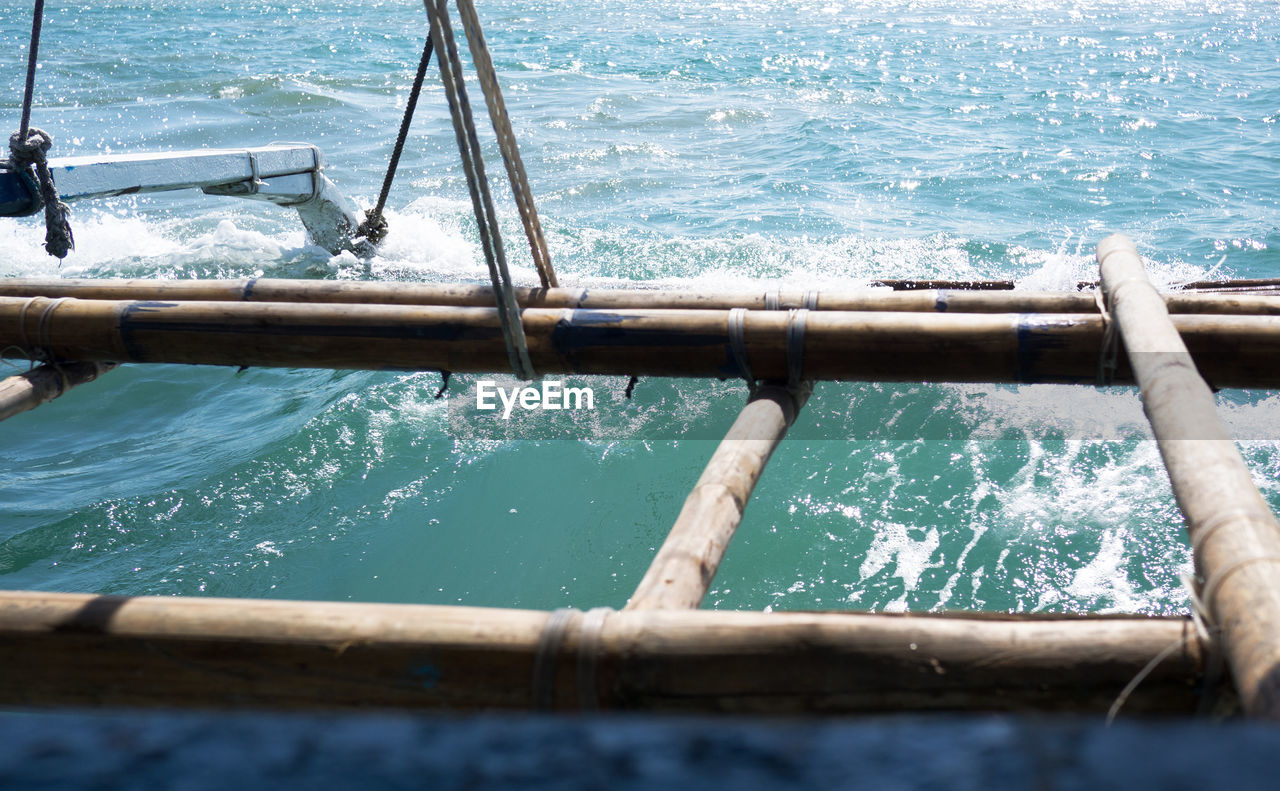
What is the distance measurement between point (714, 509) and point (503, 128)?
147cm

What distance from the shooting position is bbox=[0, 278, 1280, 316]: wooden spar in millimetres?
3381

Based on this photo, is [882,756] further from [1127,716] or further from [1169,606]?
[1169,606]

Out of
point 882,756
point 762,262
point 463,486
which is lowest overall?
point 463,486

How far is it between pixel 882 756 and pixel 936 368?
9.29 feet

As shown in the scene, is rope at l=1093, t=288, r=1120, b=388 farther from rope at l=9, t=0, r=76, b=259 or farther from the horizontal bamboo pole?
rope at l=9, t=0, r=76, b=259

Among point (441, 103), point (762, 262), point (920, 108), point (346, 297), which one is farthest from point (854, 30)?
point (346, 297)

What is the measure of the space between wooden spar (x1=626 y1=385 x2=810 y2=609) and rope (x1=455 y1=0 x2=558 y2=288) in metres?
0.89

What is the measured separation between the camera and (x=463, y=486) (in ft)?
17.6

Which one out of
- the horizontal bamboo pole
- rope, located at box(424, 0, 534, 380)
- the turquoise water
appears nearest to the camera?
the horizontal bamboo pole

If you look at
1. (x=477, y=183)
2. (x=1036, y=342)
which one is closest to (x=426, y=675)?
(x=477, y=183)

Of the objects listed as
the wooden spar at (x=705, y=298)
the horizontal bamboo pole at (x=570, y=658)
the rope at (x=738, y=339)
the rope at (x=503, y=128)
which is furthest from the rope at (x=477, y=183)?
the horizontal bamboo pole at (x=570, y=658)

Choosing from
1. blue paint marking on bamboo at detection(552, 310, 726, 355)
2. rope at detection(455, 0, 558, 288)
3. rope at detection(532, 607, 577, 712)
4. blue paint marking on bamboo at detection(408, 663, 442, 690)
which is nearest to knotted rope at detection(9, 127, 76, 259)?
rope at detection(455, 0, 558, 288)

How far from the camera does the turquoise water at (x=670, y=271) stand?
469 centimetres

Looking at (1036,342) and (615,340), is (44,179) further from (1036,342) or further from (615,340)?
(1036,342)
